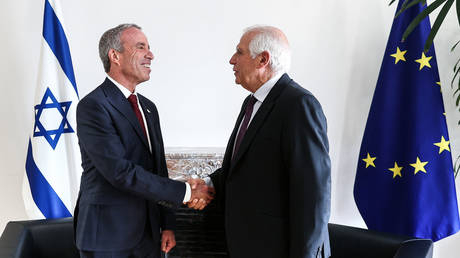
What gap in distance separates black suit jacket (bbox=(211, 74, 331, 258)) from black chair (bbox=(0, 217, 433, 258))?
0.64 meters

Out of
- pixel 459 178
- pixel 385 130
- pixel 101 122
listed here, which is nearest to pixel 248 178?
pixel 101 122

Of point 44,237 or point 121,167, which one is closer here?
point 121,167

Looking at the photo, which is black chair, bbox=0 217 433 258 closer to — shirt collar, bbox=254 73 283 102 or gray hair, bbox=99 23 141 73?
shirt collar, bbox=254 73 283 102

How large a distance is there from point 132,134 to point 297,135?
29.5 inches

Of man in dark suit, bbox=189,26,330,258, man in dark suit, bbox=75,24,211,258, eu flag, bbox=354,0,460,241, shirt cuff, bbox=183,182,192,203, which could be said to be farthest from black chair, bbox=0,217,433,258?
man in dark suit, bbox=189,26,330,258

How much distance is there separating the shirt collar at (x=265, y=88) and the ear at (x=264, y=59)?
0.07m

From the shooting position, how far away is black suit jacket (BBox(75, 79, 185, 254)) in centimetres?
175

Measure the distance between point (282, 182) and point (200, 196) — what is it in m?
0.50

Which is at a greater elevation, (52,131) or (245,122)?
(245,122)

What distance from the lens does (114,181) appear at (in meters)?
1.75

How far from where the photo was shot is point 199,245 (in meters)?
2.60

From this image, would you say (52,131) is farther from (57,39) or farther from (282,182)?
(282,182)

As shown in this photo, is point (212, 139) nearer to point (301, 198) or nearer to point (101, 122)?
point (101, 122)

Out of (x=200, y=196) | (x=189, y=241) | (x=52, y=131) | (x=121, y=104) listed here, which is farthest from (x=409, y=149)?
Answer: (x=52, y=131)
